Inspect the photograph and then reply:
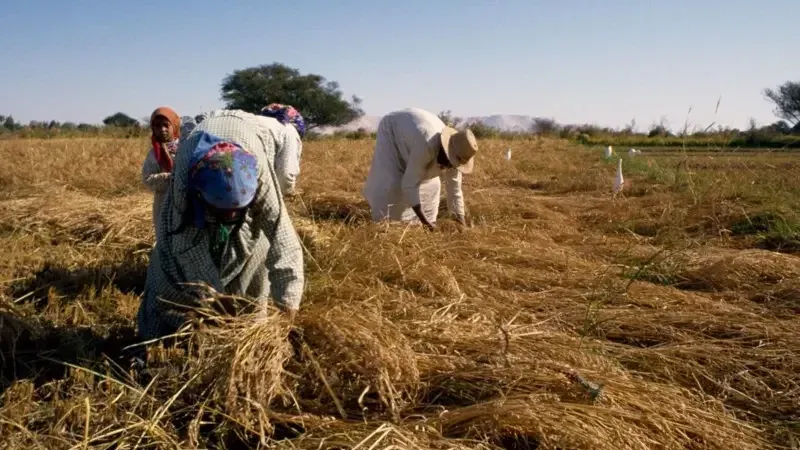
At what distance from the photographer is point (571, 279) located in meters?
3.78

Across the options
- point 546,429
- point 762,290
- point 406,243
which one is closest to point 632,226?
point 762,290

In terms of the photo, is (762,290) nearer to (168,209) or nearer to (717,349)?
(717,349)

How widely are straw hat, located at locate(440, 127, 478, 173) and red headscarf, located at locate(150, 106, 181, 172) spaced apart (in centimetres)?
178

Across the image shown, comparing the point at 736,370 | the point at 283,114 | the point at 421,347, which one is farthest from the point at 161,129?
the point at 736,370

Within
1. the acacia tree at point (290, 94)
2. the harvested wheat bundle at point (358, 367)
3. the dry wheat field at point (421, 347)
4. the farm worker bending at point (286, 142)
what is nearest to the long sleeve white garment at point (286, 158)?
the farm worker bending at point (286, 142)

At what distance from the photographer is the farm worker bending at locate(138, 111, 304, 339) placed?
2307 mm

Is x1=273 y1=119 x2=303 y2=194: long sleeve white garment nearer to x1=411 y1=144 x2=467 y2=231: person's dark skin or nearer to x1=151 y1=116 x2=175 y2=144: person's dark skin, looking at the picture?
x1=151 y1=116 x2=175 y2=144: person's dark skin

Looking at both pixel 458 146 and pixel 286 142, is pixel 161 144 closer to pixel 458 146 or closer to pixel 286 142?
pixel 286 142

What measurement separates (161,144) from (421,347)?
212 centimetres

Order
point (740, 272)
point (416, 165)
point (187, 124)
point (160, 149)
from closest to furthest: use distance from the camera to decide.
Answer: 1. point (187, 124)
2. point (160, 149)
3. point (740, 272)
4. point (416, 165)

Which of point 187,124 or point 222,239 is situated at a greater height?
point 187,124

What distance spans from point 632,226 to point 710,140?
1.42 meters

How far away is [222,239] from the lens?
2480 mm

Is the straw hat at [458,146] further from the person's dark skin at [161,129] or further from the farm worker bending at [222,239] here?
the farm worker bending at [222,239]
